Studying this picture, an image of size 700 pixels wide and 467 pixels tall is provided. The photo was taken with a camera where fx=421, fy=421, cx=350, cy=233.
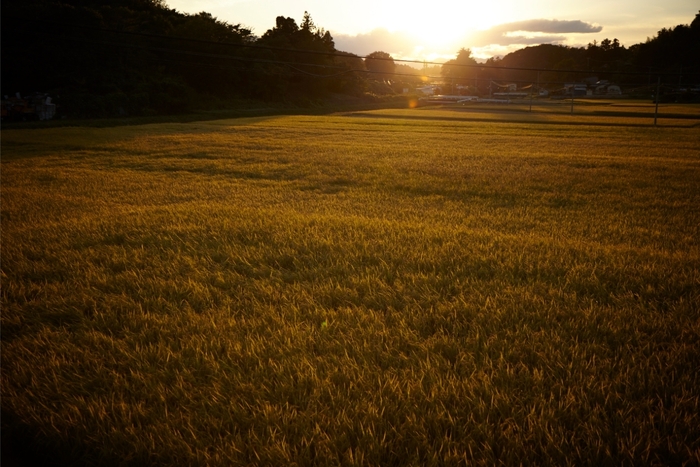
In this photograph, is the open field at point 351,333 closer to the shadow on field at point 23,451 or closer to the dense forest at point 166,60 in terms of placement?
the shadow on field at point 23,451

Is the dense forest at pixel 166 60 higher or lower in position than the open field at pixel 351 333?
higher

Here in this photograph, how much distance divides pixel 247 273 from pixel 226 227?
1.72m

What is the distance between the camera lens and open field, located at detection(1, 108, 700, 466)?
2.04m

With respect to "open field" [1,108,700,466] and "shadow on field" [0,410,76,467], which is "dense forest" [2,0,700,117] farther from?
"shadow on field" [0,410,76,467]

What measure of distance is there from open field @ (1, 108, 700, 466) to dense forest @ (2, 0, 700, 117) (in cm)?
1073

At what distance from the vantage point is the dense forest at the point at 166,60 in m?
32.1

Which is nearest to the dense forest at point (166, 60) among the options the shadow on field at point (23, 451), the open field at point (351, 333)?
the open field at point (351, 333)

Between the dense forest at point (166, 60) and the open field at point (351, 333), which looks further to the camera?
the dense forest at point (166, 60)

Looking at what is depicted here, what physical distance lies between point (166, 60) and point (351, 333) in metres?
53.8

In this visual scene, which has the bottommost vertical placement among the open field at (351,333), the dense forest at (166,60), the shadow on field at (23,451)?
the shadow on field at (23,451)

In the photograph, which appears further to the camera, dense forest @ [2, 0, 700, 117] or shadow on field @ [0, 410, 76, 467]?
dense forest @ [2, 0, 700, 117]

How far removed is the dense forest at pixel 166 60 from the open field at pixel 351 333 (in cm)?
1073

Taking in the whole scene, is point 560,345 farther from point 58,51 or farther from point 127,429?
point 58,51

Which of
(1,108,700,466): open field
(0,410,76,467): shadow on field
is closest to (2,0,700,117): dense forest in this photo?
(1,108,700,466): open field
